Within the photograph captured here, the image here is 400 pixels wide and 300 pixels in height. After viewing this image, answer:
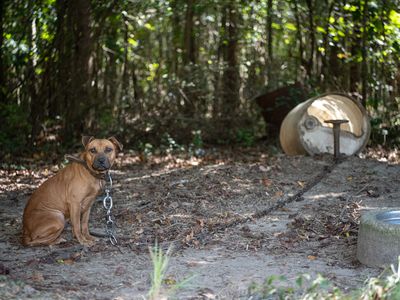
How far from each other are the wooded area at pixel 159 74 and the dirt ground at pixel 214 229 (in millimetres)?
2661

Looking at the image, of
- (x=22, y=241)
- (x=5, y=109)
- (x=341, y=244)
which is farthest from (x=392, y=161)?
(x=5, y=109)

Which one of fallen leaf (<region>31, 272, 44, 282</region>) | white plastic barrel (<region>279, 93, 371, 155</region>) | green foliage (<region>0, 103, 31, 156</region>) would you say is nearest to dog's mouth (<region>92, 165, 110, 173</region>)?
fallen leaf (<region>31, 272, 44, 282</region>)

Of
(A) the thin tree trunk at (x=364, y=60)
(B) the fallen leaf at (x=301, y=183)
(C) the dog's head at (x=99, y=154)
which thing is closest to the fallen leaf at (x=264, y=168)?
(B) the fallen leaf at (x=301, y=183)

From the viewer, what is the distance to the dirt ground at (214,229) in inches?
193

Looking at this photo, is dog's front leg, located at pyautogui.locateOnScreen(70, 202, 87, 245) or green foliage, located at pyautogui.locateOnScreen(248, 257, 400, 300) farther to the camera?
dog's front leg, located at pyautogui.locateOnScreen(70, 202, 87, 245)

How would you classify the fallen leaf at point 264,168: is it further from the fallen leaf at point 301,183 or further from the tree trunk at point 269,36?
the tree trunk at point 269,36

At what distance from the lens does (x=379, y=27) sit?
11781mm

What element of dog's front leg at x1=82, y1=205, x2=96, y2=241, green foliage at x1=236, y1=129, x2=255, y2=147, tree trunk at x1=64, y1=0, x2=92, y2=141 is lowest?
dog's front leg at x1=82, y1=205, x2=96, y2=241

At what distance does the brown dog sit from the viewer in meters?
6.08

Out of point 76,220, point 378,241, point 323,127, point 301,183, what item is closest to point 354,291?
point 378,241

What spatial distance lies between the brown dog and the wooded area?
20.8 feet

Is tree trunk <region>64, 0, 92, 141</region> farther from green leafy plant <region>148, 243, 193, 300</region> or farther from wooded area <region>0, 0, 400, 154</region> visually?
green leafy plant <region>148, 243, 193, 300</region>

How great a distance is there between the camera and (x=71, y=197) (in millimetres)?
6148

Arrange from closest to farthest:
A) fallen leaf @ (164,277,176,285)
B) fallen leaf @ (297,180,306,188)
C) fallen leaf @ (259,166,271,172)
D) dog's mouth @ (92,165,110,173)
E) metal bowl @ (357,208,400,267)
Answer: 1. fallen leaf @ (164,277,176,285)
2. metal bowl @ (357,208,400,267)
3. dog's mouth @ (92,165,110,173)
4. fallen leaf @ (297,180,306,188)
5. fallen leaf @ (259,166,271,172)
